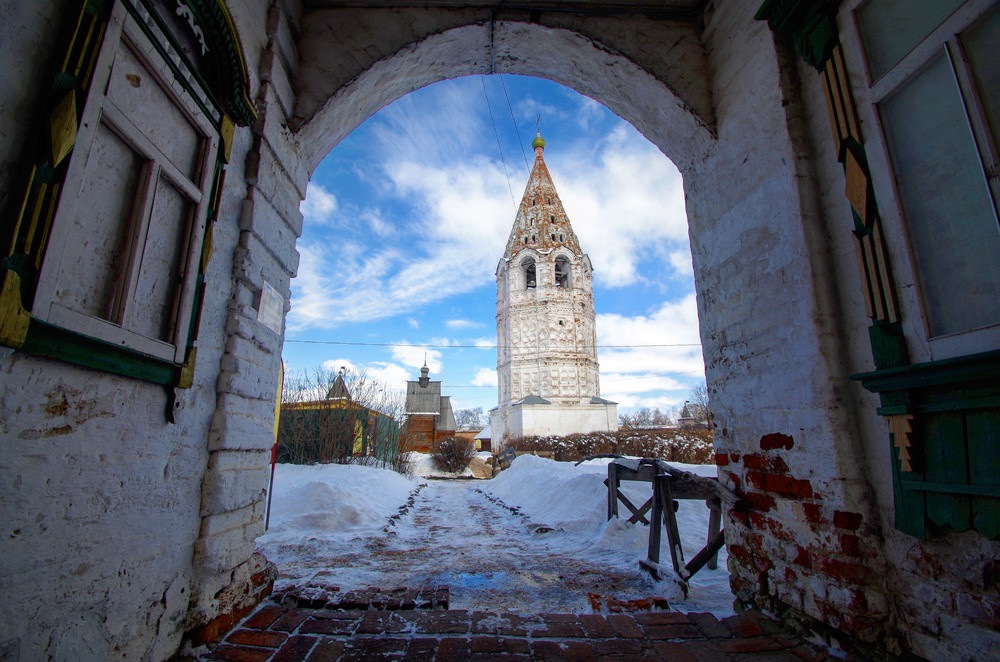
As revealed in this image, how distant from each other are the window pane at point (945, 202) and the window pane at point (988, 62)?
7 cm

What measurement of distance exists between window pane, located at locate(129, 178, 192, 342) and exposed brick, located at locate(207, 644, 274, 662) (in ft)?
4.76

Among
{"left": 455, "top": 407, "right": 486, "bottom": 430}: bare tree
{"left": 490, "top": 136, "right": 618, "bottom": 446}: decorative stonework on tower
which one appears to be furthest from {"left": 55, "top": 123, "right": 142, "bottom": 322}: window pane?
{"left": 455, "top": 407, "right": 486, "bottom": 430}: bare tree

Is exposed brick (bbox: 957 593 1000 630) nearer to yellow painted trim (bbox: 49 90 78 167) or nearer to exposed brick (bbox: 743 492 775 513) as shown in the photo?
exposed brick (bbox: 743 492 775 513)

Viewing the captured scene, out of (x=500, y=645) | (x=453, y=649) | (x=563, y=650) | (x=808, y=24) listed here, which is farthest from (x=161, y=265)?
(x=808, y=24)

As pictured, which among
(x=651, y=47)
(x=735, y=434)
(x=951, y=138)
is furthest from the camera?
(x=651, y=47)

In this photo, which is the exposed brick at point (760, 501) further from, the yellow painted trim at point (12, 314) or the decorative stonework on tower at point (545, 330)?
the decorative stonework on tower at point (545, 330)

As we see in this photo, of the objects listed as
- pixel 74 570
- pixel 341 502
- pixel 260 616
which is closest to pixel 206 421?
pixel 74 570

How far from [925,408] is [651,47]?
3.12m

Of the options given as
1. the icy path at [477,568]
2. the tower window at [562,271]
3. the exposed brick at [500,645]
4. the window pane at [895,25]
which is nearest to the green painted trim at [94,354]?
the exposed brick at [500,645]

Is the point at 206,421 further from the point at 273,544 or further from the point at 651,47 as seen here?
the point at 651,47

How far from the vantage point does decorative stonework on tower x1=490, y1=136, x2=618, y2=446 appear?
85.1 feet

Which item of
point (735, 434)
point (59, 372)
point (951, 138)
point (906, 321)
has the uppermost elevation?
point (951, 138)

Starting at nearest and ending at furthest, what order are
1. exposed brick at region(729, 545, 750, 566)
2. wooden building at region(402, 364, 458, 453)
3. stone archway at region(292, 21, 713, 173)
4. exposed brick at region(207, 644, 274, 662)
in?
exposed brick at region(207, 644, 274, 662) < exposed brick at region(729, 545, 750, 566) < stone archway at region(292, 21, 713, 173) < wooden building at region(402, 364, 458, 453)

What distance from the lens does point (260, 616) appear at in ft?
8.15
